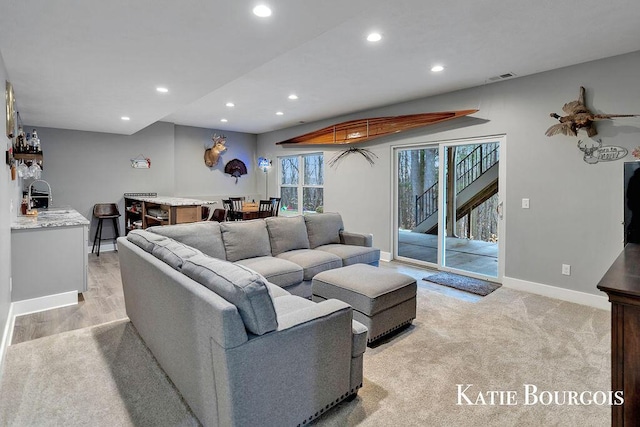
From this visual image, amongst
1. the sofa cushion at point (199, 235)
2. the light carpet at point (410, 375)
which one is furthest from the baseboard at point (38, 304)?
the sofa cushion at point (199, 235)

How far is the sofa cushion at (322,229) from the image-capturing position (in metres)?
4.23

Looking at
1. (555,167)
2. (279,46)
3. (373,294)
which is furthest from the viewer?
(555,167)

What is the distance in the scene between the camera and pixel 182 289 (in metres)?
1.73

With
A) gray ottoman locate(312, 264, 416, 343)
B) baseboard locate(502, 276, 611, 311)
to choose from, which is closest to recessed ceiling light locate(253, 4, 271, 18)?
gray ottoman locate(312, 264, 416, 343)

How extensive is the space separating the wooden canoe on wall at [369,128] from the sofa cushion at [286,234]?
2.35 meters

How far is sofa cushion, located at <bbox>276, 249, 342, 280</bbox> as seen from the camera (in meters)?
3.48

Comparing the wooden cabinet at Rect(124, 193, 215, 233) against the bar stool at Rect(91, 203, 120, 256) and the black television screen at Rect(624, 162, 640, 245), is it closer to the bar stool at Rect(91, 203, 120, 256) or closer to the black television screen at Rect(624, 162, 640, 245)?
the bar stool at Rect(91, 203, 120, 256)

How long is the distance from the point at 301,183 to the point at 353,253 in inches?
160

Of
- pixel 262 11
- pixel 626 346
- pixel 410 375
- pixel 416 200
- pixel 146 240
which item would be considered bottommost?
pixel 410 375

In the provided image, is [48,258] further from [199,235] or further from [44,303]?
[199,235]

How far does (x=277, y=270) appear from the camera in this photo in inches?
127

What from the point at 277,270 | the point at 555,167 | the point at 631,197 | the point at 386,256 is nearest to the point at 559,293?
the point at 631,197

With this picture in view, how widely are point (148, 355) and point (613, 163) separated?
4591 mm

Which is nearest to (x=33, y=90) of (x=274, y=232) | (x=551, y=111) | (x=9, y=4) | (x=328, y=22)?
(x=9, y=4)
